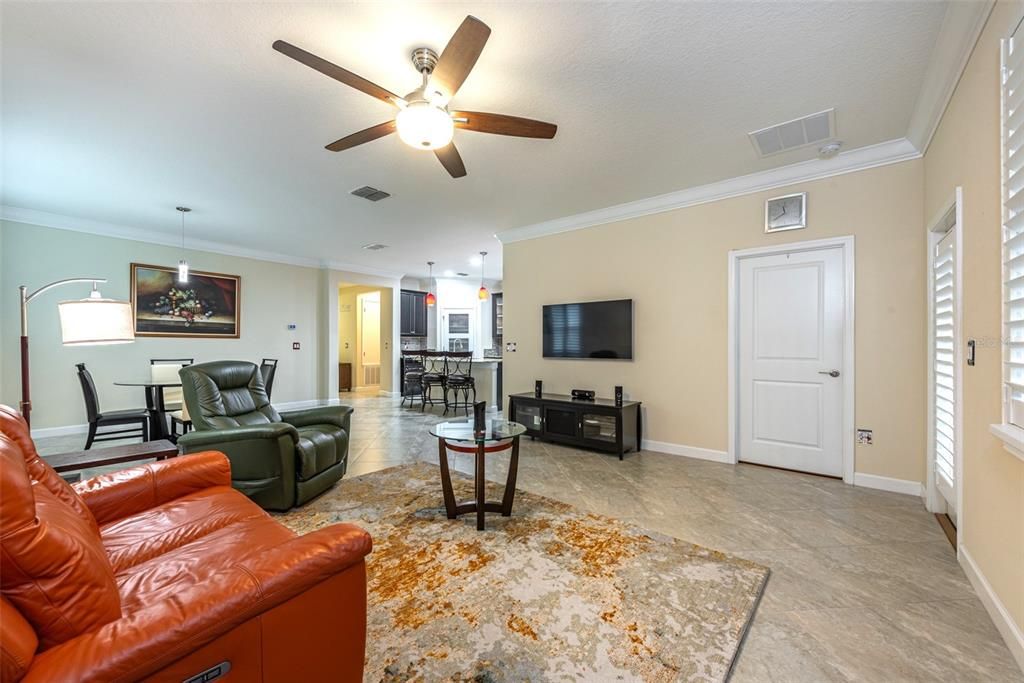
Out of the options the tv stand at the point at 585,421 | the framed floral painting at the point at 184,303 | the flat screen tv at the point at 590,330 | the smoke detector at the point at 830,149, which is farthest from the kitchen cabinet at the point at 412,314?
the smoke detector at the point at 830,149

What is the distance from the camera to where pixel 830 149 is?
3.20m

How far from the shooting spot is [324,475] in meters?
3.07

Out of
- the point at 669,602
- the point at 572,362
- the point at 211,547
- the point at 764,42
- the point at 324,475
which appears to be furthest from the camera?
the point at 572,362

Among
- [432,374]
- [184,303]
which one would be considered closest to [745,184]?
[432,374]

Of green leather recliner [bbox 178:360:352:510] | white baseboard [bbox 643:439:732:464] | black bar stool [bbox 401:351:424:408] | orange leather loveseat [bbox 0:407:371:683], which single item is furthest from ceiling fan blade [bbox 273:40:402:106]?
black bar stool [bbox 401:351:424:408]

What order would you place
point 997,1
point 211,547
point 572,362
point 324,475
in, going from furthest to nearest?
1. point 572,362
2. point 324,475
3. point 997,1
4. point 211,547

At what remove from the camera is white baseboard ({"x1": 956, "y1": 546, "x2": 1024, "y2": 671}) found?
1526 millimetres

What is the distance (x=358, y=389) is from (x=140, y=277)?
16.6 feet

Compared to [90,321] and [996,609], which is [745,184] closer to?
[996,609]

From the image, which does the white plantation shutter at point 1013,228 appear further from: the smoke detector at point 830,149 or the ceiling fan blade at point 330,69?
the ceiling fan blade at point 330,69

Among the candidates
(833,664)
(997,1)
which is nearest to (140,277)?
(833,664)

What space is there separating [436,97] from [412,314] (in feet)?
24.5

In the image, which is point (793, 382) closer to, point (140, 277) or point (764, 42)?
point (764, 42)

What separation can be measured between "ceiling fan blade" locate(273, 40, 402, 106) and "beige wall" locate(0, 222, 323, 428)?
5.39 meters
